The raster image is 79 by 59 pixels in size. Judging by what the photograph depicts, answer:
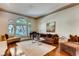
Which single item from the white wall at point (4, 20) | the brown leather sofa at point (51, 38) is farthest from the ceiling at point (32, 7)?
the brown leather sofa at point (51, 38)

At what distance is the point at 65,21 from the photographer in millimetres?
1805

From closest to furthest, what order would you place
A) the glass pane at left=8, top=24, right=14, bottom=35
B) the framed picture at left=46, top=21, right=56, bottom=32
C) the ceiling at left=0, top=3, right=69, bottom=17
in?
the ceiling at left=0, top=3, right=69, bottom=17
the glass pane at left=8, top=24, right=14, bottom=35
the framed picture at left=46, top=21, right=56, bottom=32

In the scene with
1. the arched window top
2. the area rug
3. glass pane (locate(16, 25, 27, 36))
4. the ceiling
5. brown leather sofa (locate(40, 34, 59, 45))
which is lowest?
the area rug

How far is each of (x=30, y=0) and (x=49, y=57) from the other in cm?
107

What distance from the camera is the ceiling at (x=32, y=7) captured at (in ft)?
5.37

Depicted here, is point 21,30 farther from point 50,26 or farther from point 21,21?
point 50,26

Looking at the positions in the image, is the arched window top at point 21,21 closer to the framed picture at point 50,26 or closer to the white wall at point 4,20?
the white wall at point 4,20

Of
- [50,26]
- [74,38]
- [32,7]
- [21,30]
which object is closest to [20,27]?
[21,30]

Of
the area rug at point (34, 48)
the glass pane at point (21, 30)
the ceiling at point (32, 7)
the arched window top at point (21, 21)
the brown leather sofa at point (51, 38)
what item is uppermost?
the ceiling at point (32, 7)

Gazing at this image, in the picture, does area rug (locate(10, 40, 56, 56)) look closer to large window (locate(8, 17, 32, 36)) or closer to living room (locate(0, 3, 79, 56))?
living room (locate(0, 3, 79, 56))

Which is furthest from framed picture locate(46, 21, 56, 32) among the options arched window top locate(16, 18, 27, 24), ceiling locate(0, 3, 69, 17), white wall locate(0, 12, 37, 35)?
white wall locate(0, 12, 37, 35)

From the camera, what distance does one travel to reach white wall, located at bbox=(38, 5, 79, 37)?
171 cm

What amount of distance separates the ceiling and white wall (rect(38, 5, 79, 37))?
0.51ft

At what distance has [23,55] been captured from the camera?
1.65 metres
